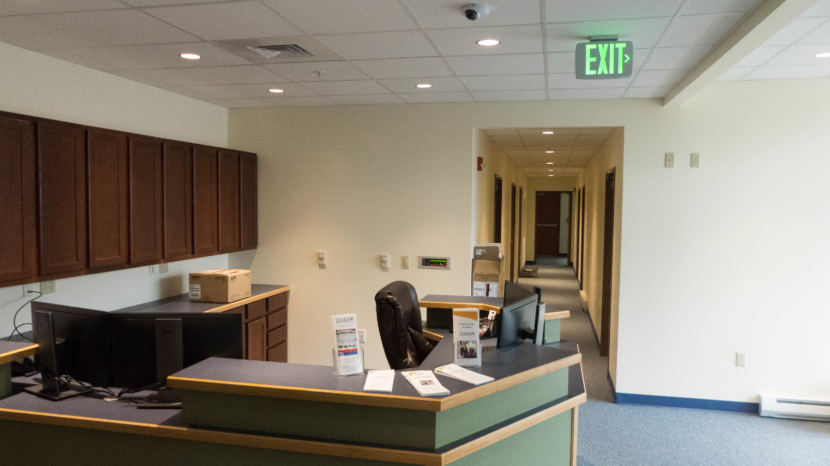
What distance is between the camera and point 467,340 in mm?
2422

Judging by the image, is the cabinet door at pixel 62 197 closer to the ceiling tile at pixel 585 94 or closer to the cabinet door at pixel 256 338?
the cabinet door at pixel 256 338

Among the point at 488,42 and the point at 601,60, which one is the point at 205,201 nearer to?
the point at 488,42

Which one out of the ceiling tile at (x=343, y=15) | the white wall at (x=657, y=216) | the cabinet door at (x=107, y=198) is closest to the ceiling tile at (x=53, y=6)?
the ceiling tile at (x=343, y=15)

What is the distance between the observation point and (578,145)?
23.7 ft

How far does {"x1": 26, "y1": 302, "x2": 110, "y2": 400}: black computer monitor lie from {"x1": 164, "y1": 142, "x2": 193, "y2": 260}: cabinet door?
1.84 meters

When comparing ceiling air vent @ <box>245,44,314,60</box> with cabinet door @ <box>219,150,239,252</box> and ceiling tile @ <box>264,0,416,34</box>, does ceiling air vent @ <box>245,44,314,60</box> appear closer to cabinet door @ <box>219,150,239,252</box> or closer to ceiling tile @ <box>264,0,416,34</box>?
ceiling tile @ <box>264,0,416,34</box>

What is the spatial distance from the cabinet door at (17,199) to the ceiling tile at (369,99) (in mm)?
2433

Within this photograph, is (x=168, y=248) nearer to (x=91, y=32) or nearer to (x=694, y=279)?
(x=91, y=32)

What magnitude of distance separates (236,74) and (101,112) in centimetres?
102

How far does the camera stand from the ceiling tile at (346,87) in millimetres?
4297

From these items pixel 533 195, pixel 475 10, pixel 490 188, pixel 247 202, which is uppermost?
pixel 475 10

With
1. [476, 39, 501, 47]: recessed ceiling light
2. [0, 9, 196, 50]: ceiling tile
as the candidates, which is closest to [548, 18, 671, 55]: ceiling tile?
[476, 39, 501, 47]: recessed ceiling light

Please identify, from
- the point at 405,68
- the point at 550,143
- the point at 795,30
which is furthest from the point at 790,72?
the point at 550,143

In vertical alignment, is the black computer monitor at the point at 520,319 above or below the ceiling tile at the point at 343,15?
below
